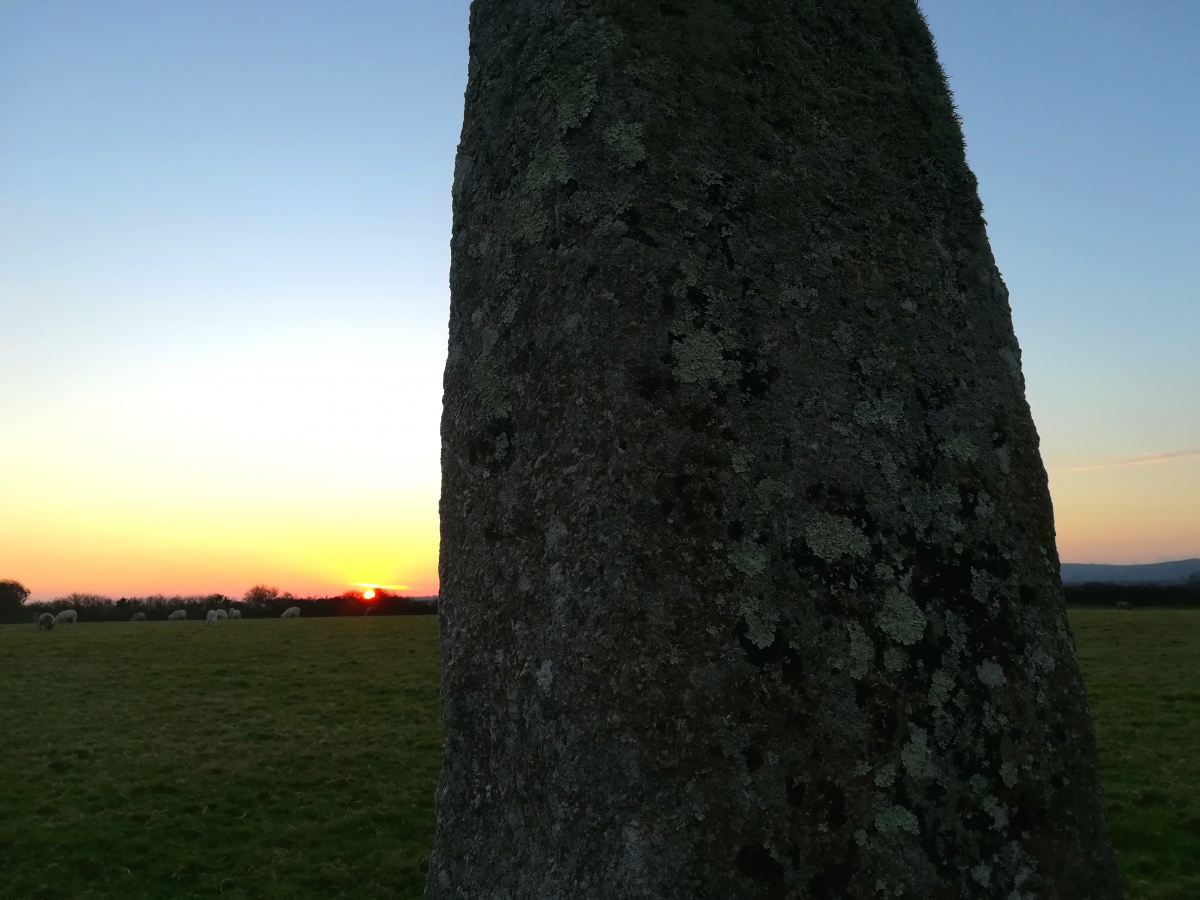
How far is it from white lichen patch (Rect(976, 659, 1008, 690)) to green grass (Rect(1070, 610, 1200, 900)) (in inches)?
328

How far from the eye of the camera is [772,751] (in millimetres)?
2035

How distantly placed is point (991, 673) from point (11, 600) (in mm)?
59492

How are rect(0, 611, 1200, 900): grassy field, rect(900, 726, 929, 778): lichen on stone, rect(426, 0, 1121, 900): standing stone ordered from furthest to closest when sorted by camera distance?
rect(0, 611, 1200, 900): grassy field → rect(900, 726, 929, 778): lichen on stone → rect(426, 0, 1121, 900): standing stone

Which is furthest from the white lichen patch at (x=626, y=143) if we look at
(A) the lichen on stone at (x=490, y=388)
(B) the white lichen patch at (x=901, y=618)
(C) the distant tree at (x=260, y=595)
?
(C) the distant tree at (x=260, y=595)

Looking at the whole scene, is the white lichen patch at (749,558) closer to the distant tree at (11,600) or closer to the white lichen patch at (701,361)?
the white lichen patch at (701,361)

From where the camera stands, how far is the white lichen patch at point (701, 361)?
2.31 m

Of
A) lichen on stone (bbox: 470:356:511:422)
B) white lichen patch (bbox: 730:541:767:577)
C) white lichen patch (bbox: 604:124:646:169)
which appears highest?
white lichen patch (bbox: 604:124:646:169)

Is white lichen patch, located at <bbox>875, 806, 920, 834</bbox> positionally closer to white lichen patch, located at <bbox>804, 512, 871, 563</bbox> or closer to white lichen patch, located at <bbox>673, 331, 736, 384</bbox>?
white lichen patch, located at <bbox>804, 512, 871, 563</bbox>

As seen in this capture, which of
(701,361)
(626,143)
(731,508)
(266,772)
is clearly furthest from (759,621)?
(266,772)

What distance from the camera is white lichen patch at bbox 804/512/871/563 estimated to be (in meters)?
2.27

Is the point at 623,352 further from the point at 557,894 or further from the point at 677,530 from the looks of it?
the point at 557,894

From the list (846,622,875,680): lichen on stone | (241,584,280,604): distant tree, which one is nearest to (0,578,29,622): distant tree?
(241,584,280,604): distant tree

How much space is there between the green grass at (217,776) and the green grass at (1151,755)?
831cm

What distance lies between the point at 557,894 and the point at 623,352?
55.7 inches
